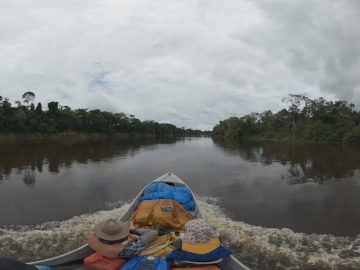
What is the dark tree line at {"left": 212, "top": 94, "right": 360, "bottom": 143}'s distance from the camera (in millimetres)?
64688

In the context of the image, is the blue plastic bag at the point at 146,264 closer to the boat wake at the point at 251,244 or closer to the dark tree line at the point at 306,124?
the boat wake at the point at 251,244

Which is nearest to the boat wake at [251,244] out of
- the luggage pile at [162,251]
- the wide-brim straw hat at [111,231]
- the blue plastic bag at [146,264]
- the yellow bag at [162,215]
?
the yellow bag at [162,215]

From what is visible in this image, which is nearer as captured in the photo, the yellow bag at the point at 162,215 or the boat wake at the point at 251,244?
the boat wake at the point at 251,244

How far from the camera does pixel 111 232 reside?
5.20m

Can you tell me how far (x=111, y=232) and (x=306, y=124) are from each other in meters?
76.9

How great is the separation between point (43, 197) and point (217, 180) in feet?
28.9

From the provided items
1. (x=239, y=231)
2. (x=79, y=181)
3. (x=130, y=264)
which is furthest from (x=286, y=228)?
(x=79, y=181)

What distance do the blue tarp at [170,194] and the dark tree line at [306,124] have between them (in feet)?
198

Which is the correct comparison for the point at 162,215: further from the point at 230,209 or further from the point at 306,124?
the point at 306,124

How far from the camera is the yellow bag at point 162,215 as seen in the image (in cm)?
716

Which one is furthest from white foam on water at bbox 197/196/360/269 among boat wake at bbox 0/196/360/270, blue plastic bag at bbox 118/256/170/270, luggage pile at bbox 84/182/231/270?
blue plastic bag at bbox 118/256/170/270

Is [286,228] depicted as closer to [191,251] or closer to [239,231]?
[239,231]

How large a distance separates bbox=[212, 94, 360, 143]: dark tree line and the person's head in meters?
64.5

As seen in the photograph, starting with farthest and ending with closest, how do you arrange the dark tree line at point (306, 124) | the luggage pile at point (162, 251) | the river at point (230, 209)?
the dark tree line at point (306, 124)
the river at point (230, 209)
the luggage pile at point (162, 251)
